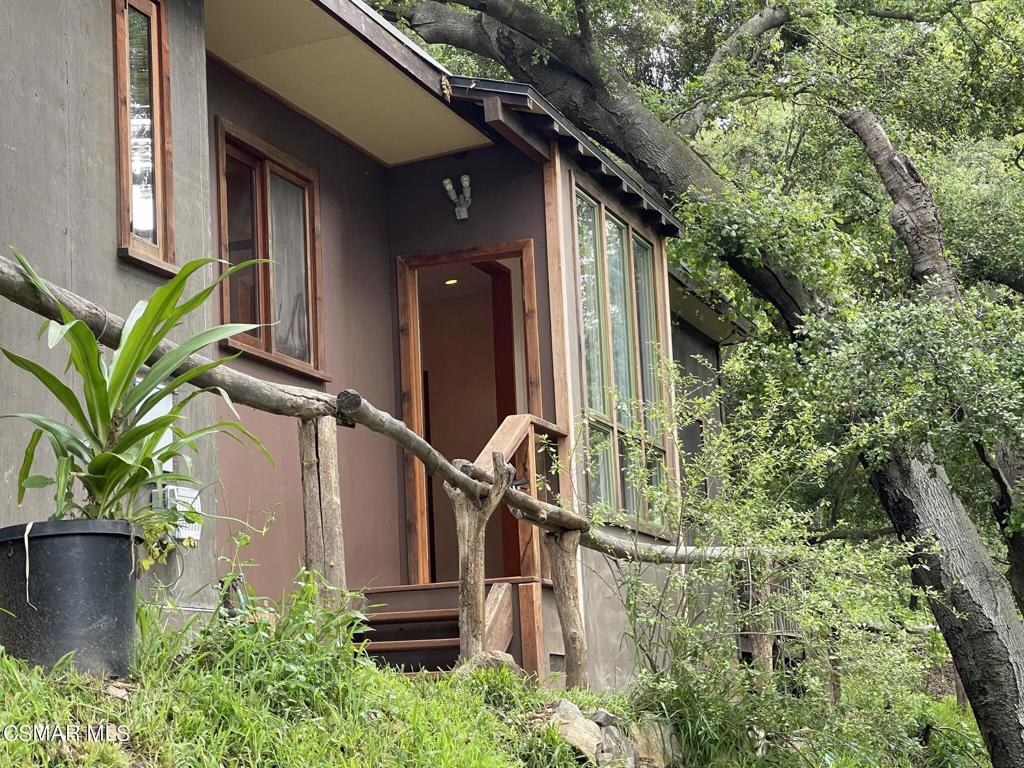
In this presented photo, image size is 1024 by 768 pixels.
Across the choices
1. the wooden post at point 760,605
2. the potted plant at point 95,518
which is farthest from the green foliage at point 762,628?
the potted plant at point 95,518

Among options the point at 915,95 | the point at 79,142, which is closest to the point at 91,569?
the point at 79,142

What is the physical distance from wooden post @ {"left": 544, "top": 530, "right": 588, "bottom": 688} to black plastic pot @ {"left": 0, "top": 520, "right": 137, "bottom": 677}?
2996 millimetres

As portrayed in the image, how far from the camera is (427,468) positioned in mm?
6117

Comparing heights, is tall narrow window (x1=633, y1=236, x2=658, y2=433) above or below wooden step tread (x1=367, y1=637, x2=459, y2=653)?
above

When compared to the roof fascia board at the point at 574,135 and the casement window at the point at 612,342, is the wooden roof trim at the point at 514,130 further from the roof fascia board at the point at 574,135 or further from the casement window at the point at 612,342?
the casement window at the point at 612,342

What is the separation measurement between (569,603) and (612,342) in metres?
3.85

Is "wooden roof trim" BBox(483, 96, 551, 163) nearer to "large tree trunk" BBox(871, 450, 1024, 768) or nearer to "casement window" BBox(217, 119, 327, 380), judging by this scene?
"casement window" BBox(217, 119, 327, 380)

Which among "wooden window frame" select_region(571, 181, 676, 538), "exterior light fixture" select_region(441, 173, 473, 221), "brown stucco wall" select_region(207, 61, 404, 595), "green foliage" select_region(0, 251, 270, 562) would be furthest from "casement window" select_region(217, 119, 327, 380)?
"green foliage" select_region(0, 251, 270, 562)

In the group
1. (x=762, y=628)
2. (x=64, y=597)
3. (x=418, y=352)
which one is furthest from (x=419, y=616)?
(x=64, y=597)

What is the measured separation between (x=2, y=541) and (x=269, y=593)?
4.24 m

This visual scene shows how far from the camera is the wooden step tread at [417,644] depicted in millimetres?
7223

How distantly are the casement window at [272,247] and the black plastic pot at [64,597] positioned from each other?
4.09 meters

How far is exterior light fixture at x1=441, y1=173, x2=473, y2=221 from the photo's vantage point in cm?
941

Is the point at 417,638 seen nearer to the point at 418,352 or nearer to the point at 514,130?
the point at 418,352
